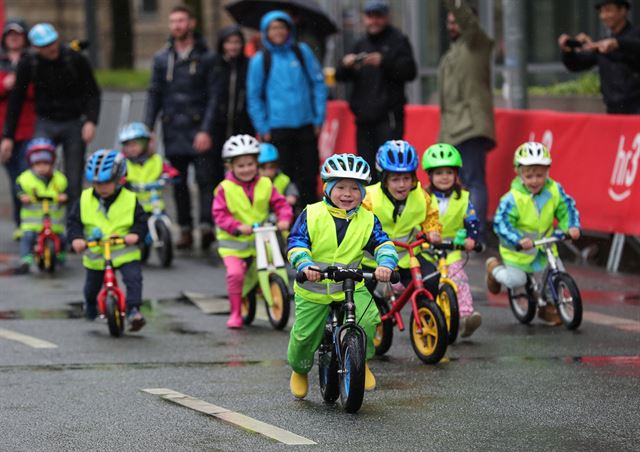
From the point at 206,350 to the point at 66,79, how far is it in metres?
6.11

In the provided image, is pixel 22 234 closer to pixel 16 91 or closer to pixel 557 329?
pixel 16 91

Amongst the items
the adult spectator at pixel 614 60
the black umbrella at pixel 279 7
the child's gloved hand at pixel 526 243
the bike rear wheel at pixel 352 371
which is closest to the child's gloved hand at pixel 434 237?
the child's gloved hand at pixel 526 243

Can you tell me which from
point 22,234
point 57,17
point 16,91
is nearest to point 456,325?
point 22,234

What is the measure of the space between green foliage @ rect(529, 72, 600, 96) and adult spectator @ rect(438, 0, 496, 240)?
10.8 feet

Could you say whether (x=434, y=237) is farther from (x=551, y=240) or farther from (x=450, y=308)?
(x=551, y=240)

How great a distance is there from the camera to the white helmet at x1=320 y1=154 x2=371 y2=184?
28.2 ft

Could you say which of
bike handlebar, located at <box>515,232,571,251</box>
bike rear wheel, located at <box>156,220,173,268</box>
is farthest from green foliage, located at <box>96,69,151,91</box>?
bike handlebar, located at <box>515,232,571,251</box>

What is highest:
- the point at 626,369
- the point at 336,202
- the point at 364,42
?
the point at 364,42

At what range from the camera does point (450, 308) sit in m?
10.0

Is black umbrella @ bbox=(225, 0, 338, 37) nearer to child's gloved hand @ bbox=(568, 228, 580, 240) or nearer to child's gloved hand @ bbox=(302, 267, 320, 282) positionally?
child's gloved hand @ bbox=(568, 228, 580, 240)

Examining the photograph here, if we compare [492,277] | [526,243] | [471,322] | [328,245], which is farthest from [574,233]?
[328,245]

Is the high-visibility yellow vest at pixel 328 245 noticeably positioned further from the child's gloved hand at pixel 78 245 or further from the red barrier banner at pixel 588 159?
the red barrier banner at pixel 588 159

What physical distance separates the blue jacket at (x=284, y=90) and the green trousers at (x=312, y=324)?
270 inches

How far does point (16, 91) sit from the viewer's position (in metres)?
16.2
